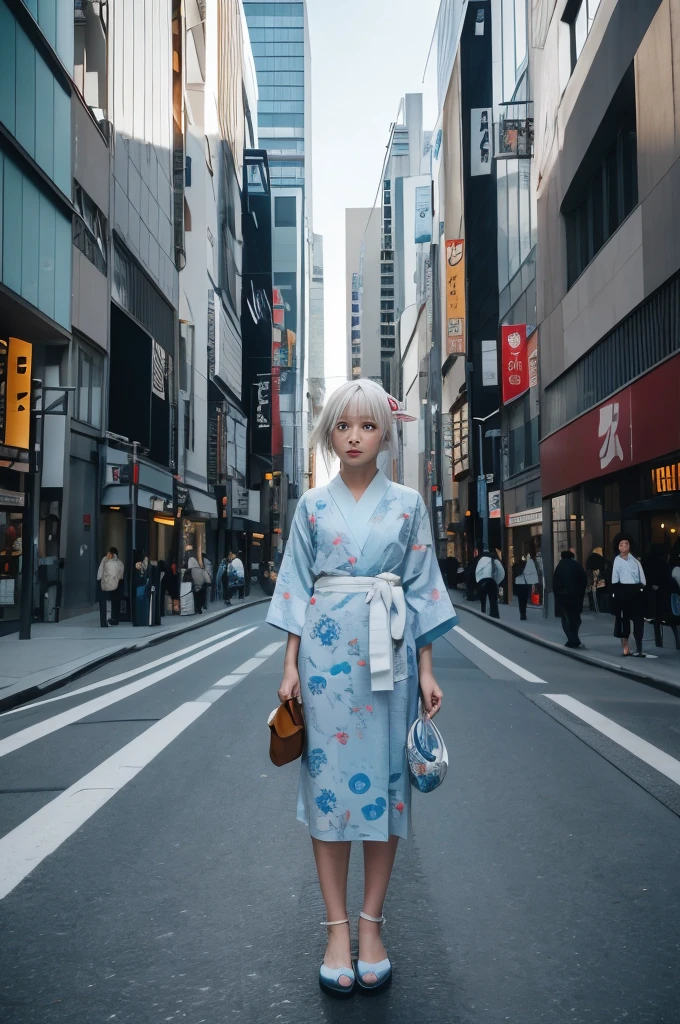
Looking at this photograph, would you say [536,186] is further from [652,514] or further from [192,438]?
[192,438]

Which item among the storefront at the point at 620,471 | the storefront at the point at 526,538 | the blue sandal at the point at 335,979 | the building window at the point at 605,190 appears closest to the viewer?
the blue sandal at the point at 335,979

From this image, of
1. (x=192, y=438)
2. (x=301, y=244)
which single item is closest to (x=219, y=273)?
(x=192, y=438)

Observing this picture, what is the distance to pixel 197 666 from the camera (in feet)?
46.7

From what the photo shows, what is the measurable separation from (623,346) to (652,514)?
12.9 feet

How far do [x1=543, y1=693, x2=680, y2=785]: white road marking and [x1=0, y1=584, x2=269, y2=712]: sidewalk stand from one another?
235 inches

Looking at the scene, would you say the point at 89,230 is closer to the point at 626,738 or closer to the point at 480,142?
the point at 480,142

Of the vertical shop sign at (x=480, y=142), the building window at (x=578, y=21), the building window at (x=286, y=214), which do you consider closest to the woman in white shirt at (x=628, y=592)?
the building window at (x=578, y=21)

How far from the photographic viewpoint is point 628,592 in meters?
15.2

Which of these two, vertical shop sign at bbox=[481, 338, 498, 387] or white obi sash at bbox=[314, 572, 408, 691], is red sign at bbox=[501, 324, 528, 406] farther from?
white obi sash at bbox=[314, 572, 408, 691]

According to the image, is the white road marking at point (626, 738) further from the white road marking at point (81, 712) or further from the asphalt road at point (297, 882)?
the white road marking at point (81, 712)

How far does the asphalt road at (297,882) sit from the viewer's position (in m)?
3.19

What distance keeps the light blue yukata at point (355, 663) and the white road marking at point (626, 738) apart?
3757 millimetres

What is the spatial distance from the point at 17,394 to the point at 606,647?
13.6 m

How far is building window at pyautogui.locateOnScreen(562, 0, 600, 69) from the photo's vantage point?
25766 mm
